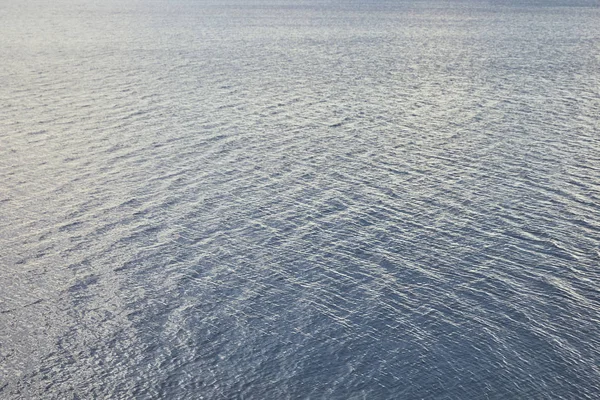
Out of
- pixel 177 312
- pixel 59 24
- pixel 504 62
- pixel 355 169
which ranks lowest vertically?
pixel 59 24

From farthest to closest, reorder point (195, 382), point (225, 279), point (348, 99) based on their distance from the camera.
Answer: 1. point (348, 99)
2. point (225, 279)
3. point (195, 382)

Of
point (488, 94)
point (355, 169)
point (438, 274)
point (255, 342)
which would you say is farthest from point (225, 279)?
point (488, 94)

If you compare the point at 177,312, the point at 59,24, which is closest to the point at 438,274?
the point at 177,312

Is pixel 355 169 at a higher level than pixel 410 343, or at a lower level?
lower

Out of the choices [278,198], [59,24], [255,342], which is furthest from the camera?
[59,24]

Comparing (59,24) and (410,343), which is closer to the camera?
(410,343)

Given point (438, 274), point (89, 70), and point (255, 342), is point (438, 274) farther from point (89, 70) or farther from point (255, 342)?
point (89, 70)
